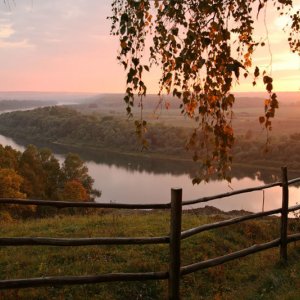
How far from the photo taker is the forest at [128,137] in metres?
89.9

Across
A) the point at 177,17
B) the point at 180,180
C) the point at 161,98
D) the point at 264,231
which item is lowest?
the point at 180,180

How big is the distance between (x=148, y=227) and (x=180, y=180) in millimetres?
60605

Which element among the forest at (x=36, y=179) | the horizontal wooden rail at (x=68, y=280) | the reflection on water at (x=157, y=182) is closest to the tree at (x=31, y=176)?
the forest at (x=36, y=179)

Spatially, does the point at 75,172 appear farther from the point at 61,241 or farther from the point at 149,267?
the point at 61,241

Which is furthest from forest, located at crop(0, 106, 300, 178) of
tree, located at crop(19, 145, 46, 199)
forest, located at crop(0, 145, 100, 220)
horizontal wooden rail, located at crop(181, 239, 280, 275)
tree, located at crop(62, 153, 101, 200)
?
horizontal wooden rail, located at crop(181, 239, 280, 275)

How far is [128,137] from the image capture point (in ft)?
377

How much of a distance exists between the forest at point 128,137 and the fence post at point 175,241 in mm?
63693

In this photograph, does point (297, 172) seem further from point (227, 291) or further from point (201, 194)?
point (227, 291)

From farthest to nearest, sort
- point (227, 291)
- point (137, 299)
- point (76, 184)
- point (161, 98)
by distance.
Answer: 1. point (76, 184)
2. point (227, 291)
3. point (137, 299)
4. point (161, 98)

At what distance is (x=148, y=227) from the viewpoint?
10594mm

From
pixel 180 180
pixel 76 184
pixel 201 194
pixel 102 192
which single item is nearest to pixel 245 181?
pixel 180 180

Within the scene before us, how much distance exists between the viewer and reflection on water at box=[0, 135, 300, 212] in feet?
173

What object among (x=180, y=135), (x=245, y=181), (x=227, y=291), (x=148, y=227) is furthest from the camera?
(x=180, y=135)

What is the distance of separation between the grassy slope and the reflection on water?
3574cm
